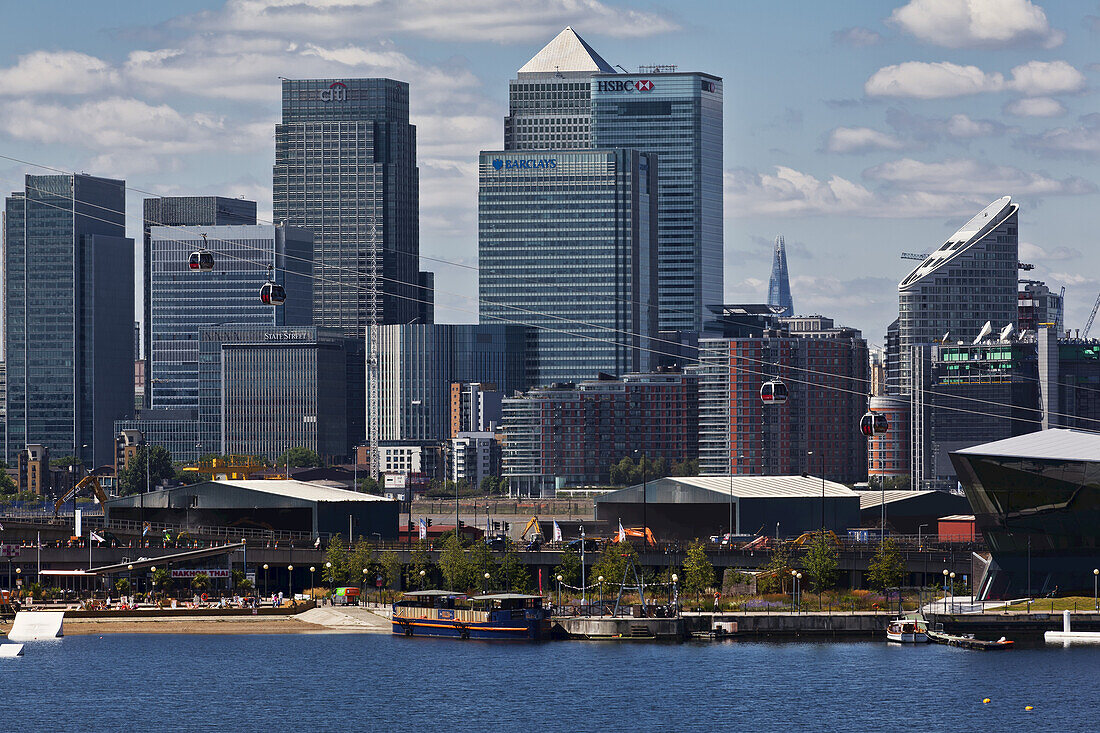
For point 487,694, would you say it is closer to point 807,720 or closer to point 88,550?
point 807,720

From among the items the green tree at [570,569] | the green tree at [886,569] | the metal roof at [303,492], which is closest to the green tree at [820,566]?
the green tree at [886,569]

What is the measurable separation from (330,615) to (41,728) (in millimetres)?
43953

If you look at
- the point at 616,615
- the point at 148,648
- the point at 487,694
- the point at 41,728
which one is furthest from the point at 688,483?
the point at 41,728

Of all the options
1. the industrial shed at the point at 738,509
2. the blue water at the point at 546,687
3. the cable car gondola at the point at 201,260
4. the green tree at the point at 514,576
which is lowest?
the blue water at the point at 546,687

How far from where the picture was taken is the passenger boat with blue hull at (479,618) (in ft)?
434

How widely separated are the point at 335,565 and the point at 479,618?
2670cm

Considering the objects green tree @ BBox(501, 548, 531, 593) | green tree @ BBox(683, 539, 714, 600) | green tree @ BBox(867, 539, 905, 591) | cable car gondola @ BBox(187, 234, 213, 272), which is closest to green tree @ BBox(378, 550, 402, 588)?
green tree @ BBox(501, 548, 531, 593)

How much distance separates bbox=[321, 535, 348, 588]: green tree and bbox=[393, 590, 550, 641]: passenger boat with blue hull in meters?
18.1

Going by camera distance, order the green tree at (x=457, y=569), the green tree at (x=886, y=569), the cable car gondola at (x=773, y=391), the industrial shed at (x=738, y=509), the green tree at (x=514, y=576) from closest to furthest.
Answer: the cable car gondola at (x=773, y=391)
the green tree at (x=886, y=569)
the green tree at (x=457, y=569)
the green tree at (x=514, y=576)
the industrial shed at (x=738, y=509)

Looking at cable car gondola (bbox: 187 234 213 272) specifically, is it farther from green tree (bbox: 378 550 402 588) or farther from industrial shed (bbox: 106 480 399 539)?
industrial shed (bbox: 106 480 399 539)

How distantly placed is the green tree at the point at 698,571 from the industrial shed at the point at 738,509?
40705 millimetres

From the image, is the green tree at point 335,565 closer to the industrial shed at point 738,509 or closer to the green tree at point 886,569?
the industrial shed at point 738,509

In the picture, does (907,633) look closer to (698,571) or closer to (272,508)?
(698,571)

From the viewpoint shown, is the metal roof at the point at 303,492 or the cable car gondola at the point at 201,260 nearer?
the cable car gondola at the point at 201,260
